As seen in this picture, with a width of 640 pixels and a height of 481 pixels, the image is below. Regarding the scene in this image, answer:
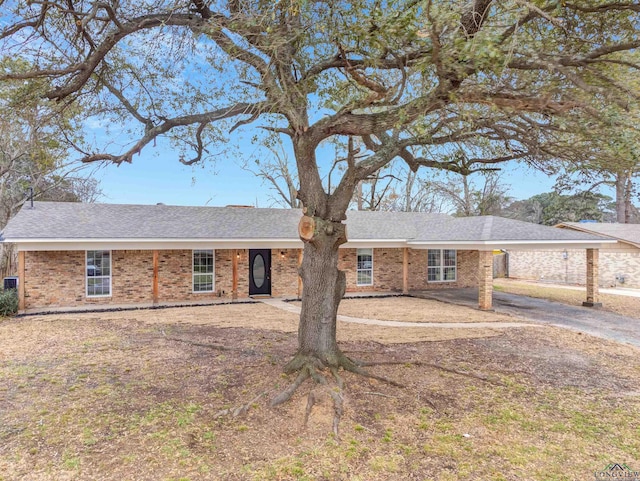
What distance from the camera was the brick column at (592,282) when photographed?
13.7 meters

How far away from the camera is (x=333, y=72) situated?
279 inches

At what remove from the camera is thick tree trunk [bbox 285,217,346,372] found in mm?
5750

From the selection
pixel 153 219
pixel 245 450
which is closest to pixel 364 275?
pixel 153 219

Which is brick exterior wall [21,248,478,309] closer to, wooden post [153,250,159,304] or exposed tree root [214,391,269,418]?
wooden post [153,250,159,304]

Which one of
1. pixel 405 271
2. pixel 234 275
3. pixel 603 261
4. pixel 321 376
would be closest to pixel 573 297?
pixel 603 261

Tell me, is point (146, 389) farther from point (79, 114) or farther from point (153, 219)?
point (153, 219)

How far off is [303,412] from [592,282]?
13780 mm

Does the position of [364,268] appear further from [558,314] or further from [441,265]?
[558,314]

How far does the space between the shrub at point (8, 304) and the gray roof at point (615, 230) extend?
945 inches

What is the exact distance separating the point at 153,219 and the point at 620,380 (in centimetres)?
1431

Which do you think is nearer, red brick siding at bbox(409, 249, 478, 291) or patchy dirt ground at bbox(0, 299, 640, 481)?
patchy dirt ground at bbox(0, 299, 640, 481)

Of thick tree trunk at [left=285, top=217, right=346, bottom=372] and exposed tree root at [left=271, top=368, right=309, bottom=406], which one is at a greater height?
thick tree trunk at [left=285, top=217, right=346, bottom=372]

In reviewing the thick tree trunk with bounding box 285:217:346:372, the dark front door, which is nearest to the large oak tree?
the thick tree trunk with bounding box 285:217:346:372

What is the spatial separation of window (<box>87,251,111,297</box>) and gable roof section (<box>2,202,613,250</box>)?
3.67ft
